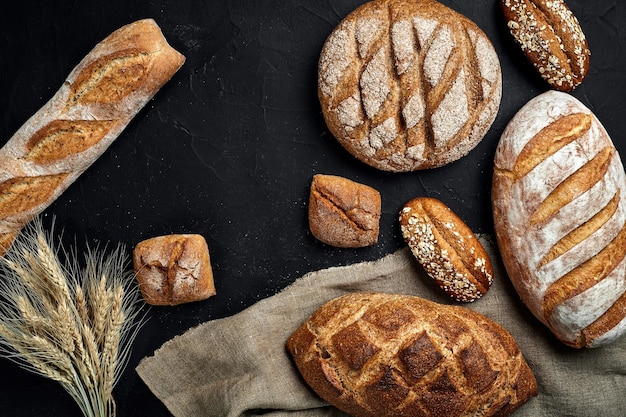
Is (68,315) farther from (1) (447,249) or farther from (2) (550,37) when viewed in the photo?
(2) (550,37)

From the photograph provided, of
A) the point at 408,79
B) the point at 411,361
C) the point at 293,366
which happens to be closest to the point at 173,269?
the point at 293,366

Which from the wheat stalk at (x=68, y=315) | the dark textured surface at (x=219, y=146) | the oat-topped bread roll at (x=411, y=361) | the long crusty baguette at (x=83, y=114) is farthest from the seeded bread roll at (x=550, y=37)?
the wheat stalk at (x=68, y=315)

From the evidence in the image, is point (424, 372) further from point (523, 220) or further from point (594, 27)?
point (594, 27)

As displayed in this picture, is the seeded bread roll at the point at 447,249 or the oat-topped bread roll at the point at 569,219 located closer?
the oat-topped bread roll at the point at 569,219

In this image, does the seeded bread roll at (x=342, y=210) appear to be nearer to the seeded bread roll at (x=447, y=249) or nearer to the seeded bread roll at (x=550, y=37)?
the seeded bread roll at (x=447, y=249)

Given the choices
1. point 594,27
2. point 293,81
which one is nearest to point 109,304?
point 293,81

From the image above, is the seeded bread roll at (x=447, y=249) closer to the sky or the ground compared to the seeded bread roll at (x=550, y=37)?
closer to the ground
